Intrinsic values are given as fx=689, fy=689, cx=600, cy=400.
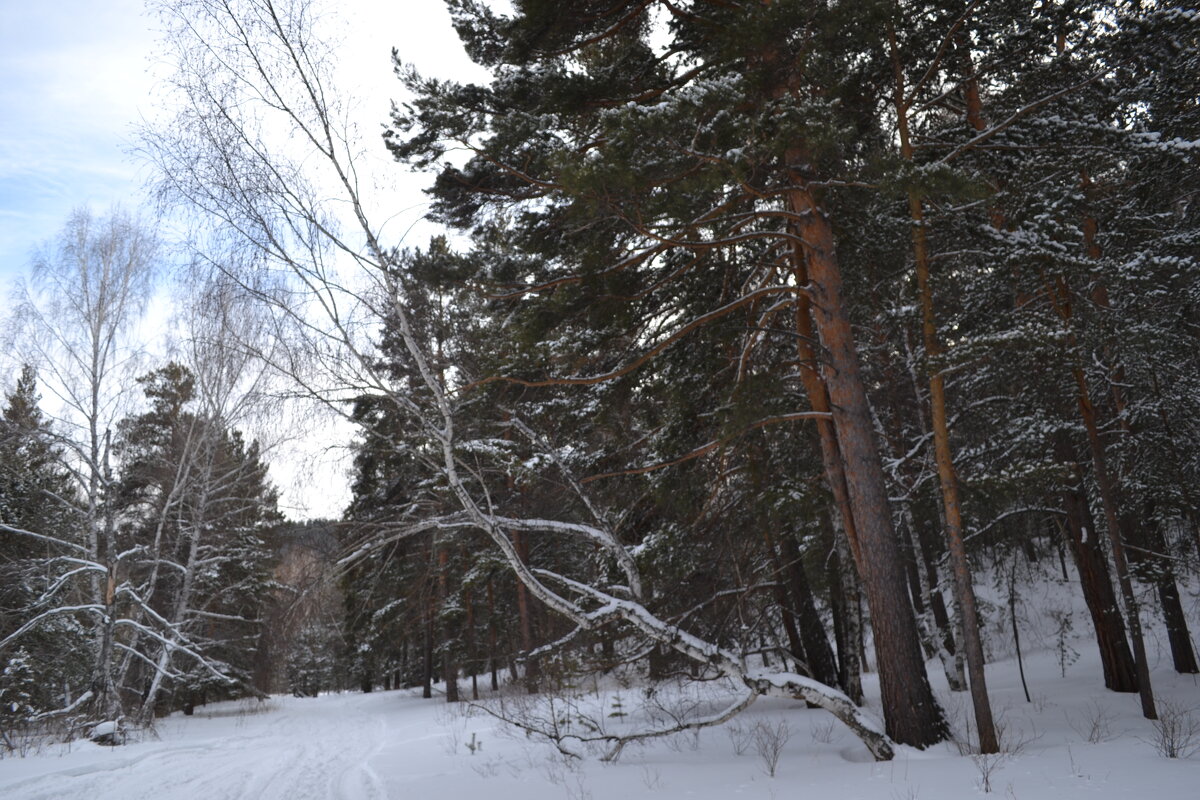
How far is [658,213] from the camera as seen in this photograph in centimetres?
680

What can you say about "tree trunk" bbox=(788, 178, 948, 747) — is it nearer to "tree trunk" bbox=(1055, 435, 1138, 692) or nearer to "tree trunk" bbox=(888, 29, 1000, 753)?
"tree trunk" bbox=(888, 29, 1000, 753)

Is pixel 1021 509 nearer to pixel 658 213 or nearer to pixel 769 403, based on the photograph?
pixel 769 403

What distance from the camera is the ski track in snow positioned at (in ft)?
24.2

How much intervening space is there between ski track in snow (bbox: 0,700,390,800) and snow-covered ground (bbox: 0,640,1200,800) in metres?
0.03

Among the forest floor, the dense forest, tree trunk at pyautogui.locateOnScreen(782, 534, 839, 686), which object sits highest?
the dense forest

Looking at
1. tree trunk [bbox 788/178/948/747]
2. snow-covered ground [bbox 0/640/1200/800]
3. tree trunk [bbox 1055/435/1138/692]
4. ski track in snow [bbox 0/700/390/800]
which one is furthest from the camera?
tree trunk [bbox 1055/435/1138/692]

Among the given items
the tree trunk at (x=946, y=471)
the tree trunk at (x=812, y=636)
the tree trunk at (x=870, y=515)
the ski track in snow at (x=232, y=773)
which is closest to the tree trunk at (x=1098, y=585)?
the tree trunk at (x=812, y=636)

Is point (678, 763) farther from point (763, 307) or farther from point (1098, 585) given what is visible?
point (1098, 585)

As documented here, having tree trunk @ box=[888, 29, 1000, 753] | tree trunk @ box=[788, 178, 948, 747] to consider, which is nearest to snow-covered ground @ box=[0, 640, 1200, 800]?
tree trunk @ box=[788, 178, 948, 747]

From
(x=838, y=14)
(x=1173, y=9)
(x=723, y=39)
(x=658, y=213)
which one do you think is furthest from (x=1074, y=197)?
(x=658, y=213)

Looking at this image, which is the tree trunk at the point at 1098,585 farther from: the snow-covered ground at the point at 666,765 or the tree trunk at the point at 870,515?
the tree trunk at the point at 870,515

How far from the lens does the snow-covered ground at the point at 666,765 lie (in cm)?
544

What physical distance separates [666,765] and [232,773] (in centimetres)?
575

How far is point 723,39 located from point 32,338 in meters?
13.4
